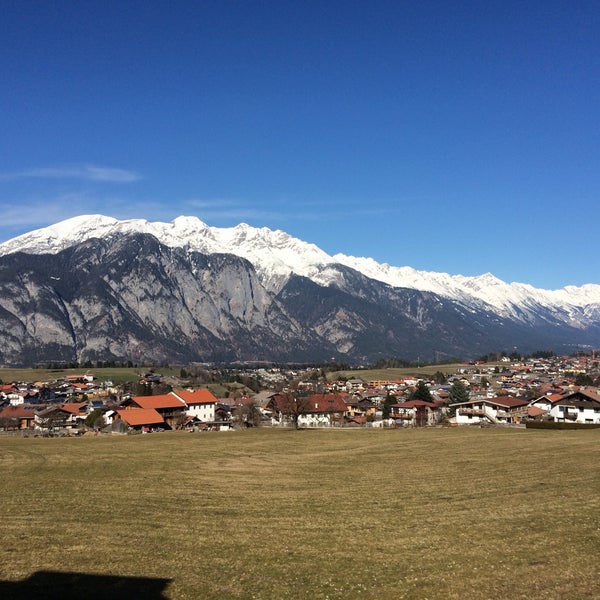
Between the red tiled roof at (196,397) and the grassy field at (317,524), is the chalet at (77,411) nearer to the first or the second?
the red tiled roof at (196,397)

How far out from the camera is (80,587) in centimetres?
1678

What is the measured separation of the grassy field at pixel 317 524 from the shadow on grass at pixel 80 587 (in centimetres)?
24

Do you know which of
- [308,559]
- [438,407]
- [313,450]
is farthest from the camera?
[438,407]

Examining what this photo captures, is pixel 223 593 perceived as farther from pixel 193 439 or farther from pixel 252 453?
pixel 193 439

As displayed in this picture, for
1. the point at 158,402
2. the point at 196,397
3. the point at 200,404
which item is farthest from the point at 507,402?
the point at 158,402

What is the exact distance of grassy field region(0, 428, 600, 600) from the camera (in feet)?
56.3

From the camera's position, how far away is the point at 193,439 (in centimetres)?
6600

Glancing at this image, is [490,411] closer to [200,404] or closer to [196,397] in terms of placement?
[200,404]

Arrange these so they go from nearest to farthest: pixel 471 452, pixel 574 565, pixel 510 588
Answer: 1. pixel 510 588
2. pixel 574 565
3. pixel 471 452

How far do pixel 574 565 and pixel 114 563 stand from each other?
14.1 meters

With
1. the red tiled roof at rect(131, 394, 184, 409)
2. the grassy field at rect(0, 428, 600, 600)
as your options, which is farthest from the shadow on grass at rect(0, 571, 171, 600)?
the red tiled roof at rect(131, 394, 184, 409)

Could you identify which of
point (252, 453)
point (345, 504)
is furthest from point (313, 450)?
point (345, 504)

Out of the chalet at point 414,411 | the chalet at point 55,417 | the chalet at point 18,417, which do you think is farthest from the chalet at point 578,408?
the chalet at point 18,417

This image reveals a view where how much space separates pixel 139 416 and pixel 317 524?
72.9m
